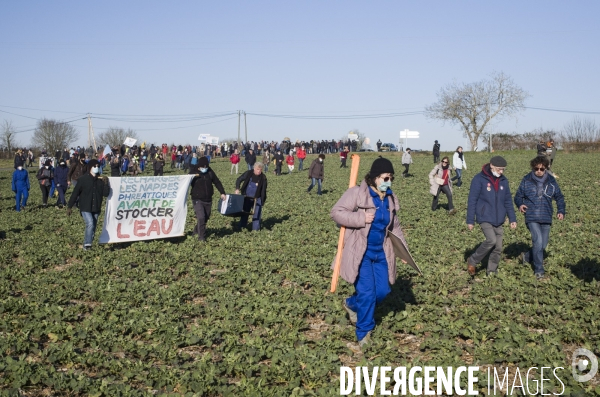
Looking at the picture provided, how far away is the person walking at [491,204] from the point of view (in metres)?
10.3

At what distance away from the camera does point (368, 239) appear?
24.1 feet

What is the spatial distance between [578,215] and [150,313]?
13.7 m

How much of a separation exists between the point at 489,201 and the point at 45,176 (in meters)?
18.0

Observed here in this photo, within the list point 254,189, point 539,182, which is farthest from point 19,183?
point 539,182

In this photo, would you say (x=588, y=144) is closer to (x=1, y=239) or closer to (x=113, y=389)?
(x=1, y=239)

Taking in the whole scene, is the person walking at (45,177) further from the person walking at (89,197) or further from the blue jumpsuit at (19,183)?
the person walking at (89,197)

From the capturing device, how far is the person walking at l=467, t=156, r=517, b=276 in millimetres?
10312

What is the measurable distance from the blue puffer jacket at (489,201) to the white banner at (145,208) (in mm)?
7436

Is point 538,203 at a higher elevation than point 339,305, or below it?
higher

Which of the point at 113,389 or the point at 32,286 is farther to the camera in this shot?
the point at 32,286

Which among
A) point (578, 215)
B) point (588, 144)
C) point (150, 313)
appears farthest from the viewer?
point (588, 144)

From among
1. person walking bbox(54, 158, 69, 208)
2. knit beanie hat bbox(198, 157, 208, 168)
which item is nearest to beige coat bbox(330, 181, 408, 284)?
knit beanie hat bbox(198, 157, 208, 168)

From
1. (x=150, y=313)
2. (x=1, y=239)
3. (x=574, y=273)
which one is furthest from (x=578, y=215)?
(x=1, y=239)

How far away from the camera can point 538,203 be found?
10.6m
